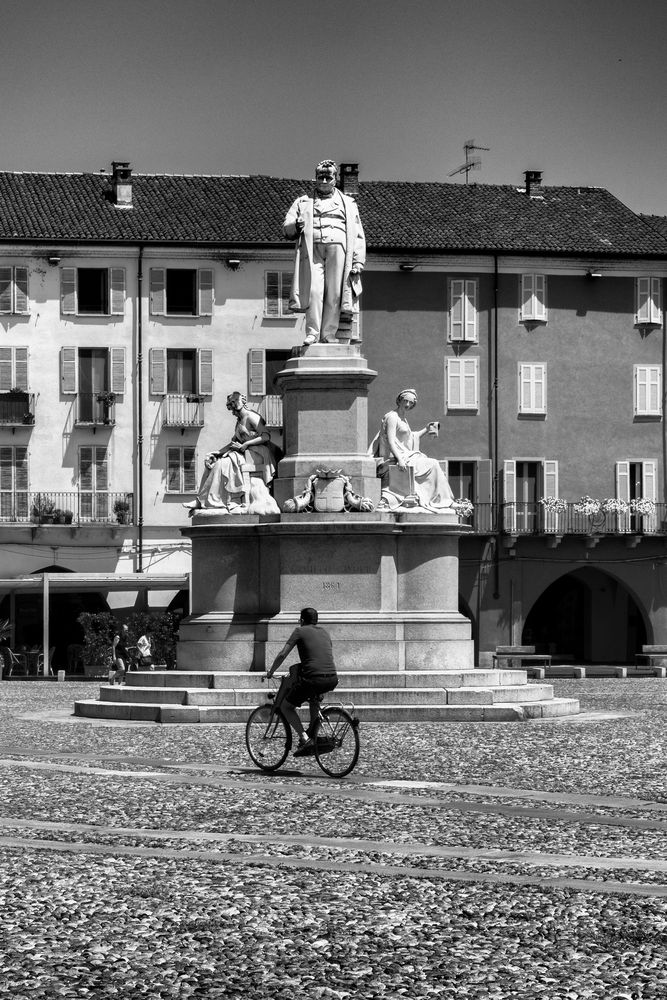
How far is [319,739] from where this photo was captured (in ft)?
54.0

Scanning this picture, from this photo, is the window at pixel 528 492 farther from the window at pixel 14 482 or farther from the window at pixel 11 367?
the window at pixel 11 367

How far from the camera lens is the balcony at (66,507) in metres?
55.7

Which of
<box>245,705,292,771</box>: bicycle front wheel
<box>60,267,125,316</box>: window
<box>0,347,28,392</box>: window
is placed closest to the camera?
<box>245,705,292,771</box>: bicycle front wheel

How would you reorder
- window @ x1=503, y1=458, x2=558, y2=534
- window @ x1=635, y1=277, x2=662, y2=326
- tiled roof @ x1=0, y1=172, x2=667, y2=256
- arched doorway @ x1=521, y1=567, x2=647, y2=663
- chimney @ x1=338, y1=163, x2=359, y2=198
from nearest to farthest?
tiled roof @ x1=0, y1=172, x2=667, y2=256 → window @ x1=503, y1=458, x2=558, y2=534 → window @ x1=635, y1=277, x2=662, y2=326 → arched doorway @ x1=521, y1=567, x2=647, y2=663 → chimney @ x1=338, y1=163, x2=359, y2=198

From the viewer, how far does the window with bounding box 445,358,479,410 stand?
59.1m

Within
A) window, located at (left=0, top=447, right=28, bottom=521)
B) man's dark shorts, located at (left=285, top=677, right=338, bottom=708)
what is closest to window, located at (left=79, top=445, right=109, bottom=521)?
window, located at (left=0, top=447, right=28, bottom=521)

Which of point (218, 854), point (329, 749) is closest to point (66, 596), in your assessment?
point (329, 749)

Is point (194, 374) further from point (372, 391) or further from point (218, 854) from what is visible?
point (218, 854)

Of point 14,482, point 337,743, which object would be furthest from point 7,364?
point 337,743

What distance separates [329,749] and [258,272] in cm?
4240

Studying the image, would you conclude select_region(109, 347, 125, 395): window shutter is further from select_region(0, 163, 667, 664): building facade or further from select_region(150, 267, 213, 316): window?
select_region(150, 267, 213, 316): window

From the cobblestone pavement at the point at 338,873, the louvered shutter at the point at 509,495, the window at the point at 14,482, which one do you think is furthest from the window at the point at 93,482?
the cobblestone pavement at the point at 338,873

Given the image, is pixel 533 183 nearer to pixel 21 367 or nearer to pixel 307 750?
pixel 21 367

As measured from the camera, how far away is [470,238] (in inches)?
2323
